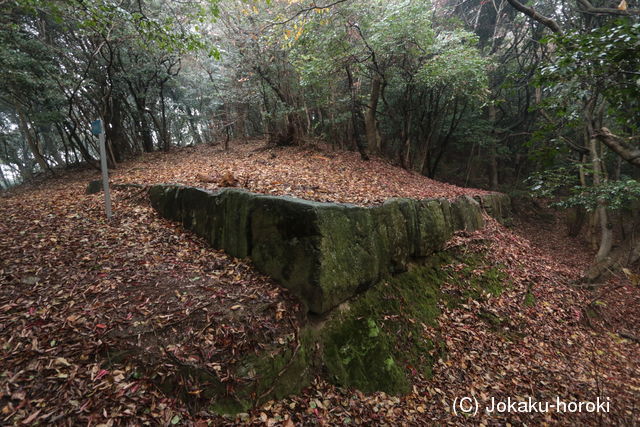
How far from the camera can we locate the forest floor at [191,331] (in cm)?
219

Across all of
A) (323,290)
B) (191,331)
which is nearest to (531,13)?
(323,290)

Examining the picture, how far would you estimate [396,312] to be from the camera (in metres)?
3.97

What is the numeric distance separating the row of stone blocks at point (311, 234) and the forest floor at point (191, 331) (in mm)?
258

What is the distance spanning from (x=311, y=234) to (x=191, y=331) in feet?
5.44

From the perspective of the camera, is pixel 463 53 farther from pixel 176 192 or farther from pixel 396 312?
pixel 176 192

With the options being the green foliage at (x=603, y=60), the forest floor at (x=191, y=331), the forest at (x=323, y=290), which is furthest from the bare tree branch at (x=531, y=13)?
the forest floor at (x=191, y=331)

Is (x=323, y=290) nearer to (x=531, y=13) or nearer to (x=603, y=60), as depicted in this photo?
(x=603, y=60)

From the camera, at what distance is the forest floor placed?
219 cm

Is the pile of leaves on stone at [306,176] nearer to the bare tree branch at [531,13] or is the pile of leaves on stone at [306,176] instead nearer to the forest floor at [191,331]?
the forest floor at [191,331]

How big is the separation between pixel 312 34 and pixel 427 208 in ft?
18.6

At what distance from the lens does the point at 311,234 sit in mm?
3295

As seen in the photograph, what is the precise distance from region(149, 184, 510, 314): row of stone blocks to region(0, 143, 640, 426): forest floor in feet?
0.84

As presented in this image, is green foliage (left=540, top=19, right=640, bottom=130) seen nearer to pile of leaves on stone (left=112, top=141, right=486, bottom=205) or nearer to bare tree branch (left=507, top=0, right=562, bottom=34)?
bare tree branch (left=507, top=0, right=562, bottom=34)

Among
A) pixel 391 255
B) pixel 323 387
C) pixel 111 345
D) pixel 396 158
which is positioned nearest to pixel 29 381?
pixel 111 345
